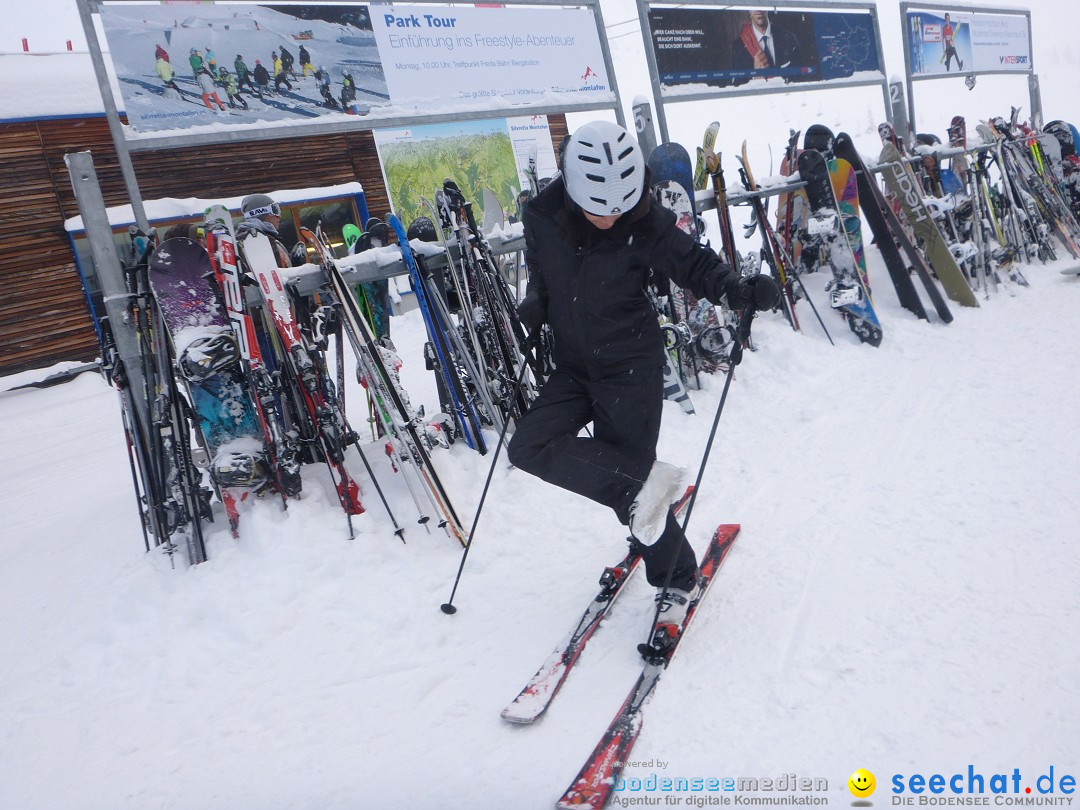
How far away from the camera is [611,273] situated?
8.79ft

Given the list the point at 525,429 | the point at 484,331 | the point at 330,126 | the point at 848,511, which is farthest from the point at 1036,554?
the point at 330,126

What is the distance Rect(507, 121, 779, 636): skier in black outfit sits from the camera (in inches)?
102

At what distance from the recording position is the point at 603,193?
8.34ft

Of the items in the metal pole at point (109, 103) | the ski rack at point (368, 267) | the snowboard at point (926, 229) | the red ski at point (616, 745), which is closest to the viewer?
the red ski at point (616, 745)

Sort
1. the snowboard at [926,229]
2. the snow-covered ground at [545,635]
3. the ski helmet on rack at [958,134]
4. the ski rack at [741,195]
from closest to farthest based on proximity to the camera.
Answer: the snow-covered ground at [545,635], the ski rack at [741,195], the snowboard at [926,229], the ski helmet on rack at [958,134]

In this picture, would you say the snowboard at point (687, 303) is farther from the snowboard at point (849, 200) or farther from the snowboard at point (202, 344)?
the snowboard at point (202, 344)

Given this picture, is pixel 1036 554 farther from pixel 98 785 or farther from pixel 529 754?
pixel 98 785

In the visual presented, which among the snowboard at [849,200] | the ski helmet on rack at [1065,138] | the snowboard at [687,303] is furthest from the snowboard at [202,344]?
the ski helmet on rack at [1065,138]

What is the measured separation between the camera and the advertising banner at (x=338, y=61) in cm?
411

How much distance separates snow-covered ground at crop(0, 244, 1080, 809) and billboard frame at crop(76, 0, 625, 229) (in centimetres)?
211

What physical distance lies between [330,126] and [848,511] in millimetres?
4120

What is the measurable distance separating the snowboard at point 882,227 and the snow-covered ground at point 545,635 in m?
2.72

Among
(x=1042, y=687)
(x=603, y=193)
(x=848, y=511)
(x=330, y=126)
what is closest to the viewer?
(x=1042, y=687)

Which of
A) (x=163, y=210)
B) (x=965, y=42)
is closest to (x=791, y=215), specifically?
(x=965, y=42)
